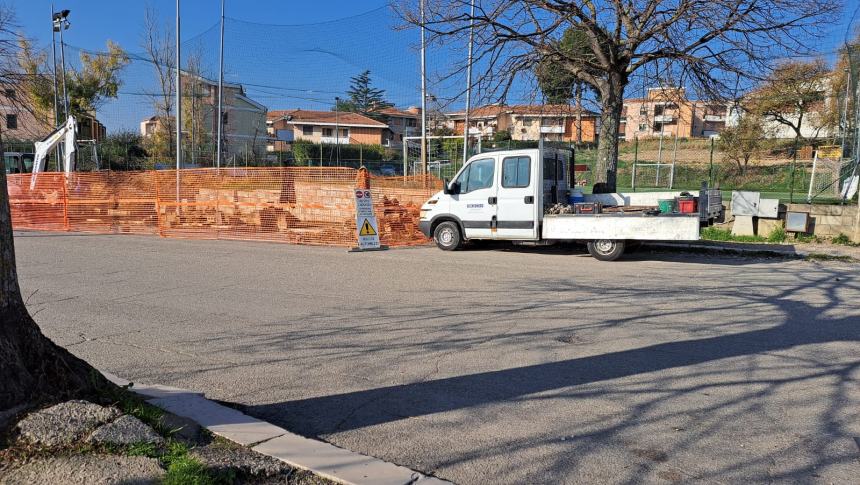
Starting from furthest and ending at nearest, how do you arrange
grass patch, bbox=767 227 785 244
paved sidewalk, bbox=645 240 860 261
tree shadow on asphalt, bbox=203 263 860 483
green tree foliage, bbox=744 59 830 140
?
green tree foliage, bbox=744 59 830 140
grass patch, bbox=767 227 785 244
paved sidewalk, bbox=645 240 860 261
tree shadow on asphalt, bbox=203 263 860 483

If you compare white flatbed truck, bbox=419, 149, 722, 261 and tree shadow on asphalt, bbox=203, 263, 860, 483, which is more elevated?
white flatbed truck, bbox=419, 149, 722, 261

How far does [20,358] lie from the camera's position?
3.65m

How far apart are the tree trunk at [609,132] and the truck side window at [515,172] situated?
9.57 ft

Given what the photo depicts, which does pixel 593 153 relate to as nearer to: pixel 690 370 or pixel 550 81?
pixel 550 81

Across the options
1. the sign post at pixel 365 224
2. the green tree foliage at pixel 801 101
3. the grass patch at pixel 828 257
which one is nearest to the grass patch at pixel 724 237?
the grass patch at pixel 828 257

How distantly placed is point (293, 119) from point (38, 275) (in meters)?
62.1

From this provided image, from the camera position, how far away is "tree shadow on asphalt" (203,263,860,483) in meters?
3.82

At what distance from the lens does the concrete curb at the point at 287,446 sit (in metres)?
3.43

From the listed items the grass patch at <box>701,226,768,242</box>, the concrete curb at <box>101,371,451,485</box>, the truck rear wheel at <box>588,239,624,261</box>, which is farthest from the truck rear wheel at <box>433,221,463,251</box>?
the concrete curb at <box>101,371,451,485</box>

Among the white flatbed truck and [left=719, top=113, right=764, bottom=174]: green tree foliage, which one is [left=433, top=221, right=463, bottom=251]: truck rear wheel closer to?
the white flatbed truck

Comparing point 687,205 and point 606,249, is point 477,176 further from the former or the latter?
point 687,205

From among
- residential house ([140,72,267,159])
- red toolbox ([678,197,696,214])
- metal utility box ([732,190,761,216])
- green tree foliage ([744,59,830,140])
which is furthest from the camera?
residential house ([140,72,267,159])

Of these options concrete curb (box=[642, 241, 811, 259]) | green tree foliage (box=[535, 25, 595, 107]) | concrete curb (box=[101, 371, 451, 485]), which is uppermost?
green tree foliage (box=[535, 25, 595, 107])

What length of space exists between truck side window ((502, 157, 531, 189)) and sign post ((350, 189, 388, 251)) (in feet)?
10.7
